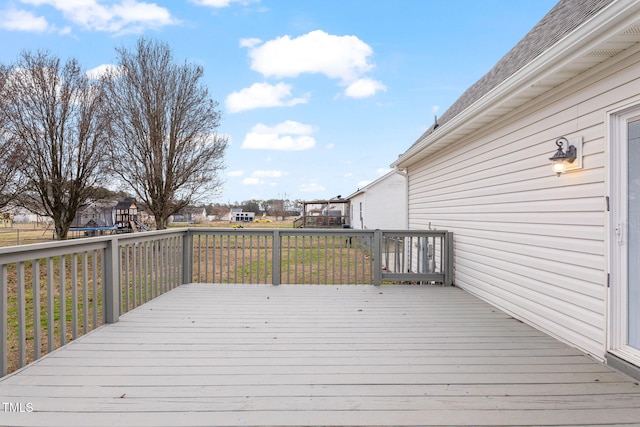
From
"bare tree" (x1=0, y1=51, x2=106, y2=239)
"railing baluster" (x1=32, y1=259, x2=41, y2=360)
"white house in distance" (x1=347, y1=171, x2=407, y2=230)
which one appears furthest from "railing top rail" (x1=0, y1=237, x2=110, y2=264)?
"white house in distance" (x1=347, y1=171, x2=407, y2=230)

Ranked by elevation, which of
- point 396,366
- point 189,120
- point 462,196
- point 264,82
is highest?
point 264,82

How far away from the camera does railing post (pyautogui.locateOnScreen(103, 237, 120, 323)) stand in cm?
324

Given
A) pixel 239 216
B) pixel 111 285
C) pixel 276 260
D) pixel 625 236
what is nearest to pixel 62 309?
pixel 111 285

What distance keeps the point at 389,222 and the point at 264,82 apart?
8.09 meters

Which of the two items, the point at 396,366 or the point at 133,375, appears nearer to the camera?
the point at 133,375

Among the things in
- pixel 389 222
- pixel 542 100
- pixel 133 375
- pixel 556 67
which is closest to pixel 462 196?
pixel 542 100

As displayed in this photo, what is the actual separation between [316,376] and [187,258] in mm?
3521

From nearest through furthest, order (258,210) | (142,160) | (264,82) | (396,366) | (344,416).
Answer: (344,416) → (396,366) → (142,160) → (264,82) → (258,210)

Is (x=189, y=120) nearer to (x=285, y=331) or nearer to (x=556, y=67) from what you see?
(x=285, y=331)

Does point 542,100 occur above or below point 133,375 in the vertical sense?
above

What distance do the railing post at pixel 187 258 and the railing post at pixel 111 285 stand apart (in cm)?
170

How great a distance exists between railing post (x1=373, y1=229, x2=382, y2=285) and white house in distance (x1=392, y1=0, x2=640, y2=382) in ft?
4.09

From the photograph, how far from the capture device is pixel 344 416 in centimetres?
177

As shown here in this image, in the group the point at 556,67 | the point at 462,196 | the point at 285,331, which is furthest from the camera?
the point at 462,196
